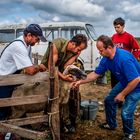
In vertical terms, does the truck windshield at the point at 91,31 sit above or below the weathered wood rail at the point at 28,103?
above

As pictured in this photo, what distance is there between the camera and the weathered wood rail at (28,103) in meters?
4.99

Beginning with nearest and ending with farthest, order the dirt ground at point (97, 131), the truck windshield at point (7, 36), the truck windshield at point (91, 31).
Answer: the dirt ground at point (97, 131) → the truck windshield at point (91, 31) → the truck windshield at point (7, 36)

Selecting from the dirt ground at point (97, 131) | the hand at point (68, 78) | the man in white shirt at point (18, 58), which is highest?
the man in white shirt at point (18, 58)

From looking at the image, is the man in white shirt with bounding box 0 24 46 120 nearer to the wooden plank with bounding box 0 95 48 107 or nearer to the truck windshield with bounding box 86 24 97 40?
the wooden plank with bounding box 0 95 48 107

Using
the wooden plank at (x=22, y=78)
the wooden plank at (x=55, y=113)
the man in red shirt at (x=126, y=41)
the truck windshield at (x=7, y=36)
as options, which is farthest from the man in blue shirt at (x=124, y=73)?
the truck windshield at (x=7, y=36)

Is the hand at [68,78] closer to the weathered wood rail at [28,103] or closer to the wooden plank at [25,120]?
the weathered wood rail at [28,103]

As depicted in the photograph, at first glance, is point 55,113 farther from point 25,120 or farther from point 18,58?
point 18,58


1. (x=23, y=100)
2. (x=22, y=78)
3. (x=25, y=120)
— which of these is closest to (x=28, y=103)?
(x=23, y=100)

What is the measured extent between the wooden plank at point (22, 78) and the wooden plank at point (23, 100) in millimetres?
223

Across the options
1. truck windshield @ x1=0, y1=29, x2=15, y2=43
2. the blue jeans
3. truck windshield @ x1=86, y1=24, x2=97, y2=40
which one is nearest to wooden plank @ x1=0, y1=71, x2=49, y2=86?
the blue jeans

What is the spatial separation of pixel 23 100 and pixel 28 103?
10cm

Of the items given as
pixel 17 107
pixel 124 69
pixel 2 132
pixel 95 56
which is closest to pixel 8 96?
pixel 17 107

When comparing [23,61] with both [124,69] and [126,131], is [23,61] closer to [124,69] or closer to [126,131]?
[124,69]

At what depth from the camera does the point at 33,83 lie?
5348 mm
